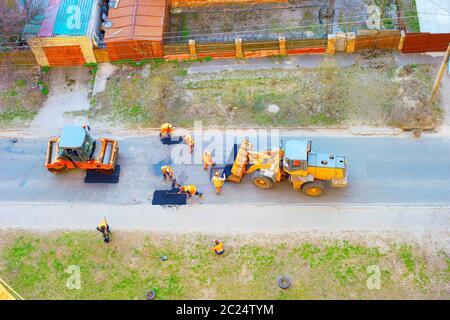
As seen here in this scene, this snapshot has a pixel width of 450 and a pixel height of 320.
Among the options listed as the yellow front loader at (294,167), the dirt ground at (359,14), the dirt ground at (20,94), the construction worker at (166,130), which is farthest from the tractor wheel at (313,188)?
the dirt ground at (20,94)

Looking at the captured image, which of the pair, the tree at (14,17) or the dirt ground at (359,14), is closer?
the tree at (14,17)

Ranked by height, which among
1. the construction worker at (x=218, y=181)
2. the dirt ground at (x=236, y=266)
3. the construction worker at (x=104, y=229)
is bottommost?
the dirt ground at (x=236, y=266)

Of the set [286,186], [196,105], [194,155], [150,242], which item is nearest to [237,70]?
[196,105]

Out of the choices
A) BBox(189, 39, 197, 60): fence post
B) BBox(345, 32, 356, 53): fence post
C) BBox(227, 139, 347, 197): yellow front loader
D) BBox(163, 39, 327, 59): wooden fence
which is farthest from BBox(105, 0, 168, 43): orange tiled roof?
BBox(345, 32, 356, 53): fence post

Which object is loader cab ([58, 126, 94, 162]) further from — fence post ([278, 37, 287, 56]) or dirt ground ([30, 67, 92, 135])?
fence post ([278, 37, 287, 56])

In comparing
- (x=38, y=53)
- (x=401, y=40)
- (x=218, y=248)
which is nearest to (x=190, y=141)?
(x=218, y=248)

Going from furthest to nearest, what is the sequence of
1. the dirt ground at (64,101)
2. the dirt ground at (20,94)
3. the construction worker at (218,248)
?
the dirt ground at (20,94) < the dirt ground at (64,101) < the construction worker at (218,248)

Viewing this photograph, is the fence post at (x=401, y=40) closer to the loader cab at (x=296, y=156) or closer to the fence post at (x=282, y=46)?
the fence post at (x=282, y=46)
